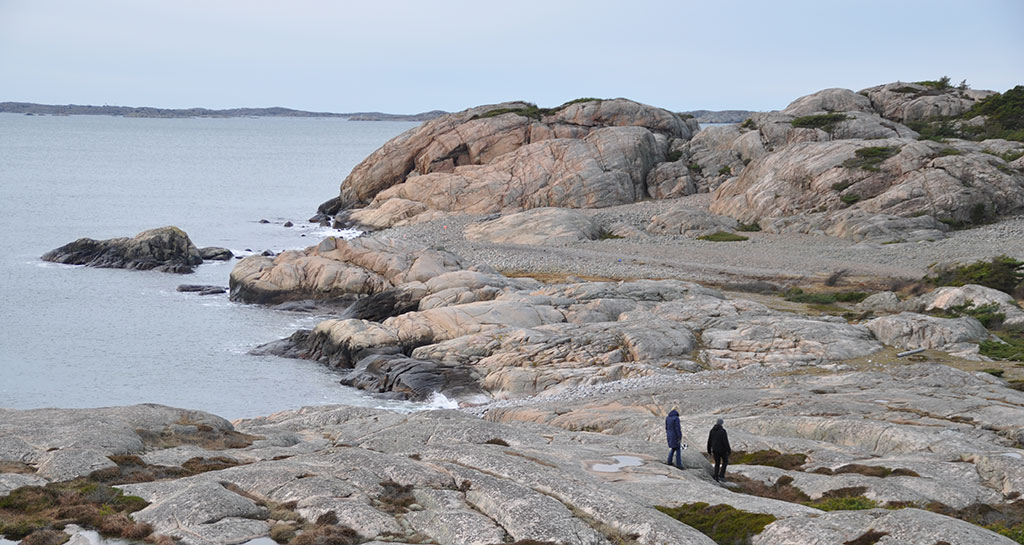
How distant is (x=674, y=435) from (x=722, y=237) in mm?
57301

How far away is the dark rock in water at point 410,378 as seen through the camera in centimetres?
4538

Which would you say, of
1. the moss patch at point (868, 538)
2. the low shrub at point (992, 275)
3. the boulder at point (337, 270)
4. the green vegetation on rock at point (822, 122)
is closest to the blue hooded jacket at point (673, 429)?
the moss patch at point (868, 538)

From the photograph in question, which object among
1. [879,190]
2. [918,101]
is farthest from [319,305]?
[918,101]

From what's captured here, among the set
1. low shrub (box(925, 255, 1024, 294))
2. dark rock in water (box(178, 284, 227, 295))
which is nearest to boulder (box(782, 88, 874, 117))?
low shrub (box(925, 255, 1024, 294))

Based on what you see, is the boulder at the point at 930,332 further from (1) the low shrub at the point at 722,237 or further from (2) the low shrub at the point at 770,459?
(1) the low shrub at the point at 722,237

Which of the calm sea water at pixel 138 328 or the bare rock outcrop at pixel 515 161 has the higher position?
the bare rock outcrop at pixel 515 161

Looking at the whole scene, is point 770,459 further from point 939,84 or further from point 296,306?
point 939,84

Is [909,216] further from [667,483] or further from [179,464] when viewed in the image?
[179,464]

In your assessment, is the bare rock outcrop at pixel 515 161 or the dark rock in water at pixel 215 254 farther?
the bare rock outcrop at pixel 515 161

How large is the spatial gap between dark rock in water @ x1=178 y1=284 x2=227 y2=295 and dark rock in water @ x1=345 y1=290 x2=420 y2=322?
63.1ft

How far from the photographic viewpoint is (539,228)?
8450 centimetres

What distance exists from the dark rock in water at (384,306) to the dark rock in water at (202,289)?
19219mm

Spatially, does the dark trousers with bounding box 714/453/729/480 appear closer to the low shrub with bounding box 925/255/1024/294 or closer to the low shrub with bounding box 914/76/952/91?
the low shrub with bounding box 925/255/1024/294

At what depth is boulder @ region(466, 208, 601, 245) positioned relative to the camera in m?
82.8
